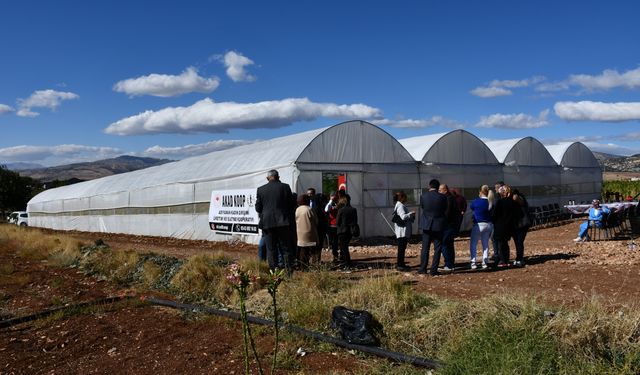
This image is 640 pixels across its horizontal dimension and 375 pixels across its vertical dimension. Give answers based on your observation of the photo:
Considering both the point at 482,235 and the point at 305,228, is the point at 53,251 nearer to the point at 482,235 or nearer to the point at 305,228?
the point at 305,228

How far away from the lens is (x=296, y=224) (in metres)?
10.2

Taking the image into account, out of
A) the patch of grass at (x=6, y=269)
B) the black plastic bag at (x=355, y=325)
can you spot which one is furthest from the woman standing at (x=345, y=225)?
the patch of grass at (x=6, y=269)

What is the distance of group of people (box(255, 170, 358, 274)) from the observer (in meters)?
9.19

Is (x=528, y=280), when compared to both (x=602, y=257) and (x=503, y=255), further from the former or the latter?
(x=602, y=257)

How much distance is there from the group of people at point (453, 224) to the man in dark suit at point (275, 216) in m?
2.31

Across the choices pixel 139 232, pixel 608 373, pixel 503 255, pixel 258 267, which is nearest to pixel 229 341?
pixel 258 267

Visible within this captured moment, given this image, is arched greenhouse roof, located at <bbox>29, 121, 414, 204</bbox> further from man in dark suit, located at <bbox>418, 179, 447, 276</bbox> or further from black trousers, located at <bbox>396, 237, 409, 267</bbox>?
man in dark suit, located at <bbox>418, 179, 447, 276</bbox>

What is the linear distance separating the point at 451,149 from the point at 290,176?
714 cm

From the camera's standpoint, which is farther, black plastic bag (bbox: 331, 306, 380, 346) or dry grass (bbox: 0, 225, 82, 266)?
dry grass (bbox: 0, 225, 82, 266)

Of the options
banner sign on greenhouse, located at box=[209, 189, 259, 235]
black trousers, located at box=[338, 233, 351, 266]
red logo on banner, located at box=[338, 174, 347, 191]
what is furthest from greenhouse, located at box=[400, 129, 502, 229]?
black trousers, located at box=[338, 233, 351, 266]

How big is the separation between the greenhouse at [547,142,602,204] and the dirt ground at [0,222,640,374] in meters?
14.8

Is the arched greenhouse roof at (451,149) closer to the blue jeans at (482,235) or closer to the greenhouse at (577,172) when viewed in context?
the greenhouse at (577,172)

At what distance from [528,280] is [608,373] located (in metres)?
5.08

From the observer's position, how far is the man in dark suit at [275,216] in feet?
30.0
